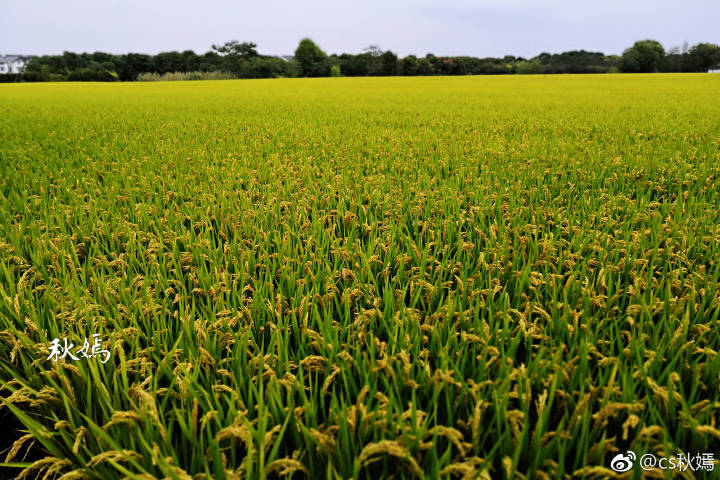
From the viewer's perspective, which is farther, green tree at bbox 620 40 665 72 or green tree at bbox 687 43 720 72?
green tree at bbox 687 43 720 72

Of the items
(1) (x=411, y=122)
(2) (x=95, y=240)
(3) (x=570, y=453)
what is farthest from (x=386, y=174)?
(1) (x=411, y=122)

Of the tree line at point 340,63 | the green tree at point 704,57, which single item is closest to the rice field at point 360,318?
the tree line at point 340,63

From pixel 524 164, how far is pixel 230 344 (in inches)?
151

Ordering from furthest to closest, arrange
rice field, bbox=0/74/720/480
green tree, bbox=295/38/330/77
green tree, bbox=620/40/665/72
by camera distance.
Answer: green tree, bbox=295/38/330/77 → green tree, bbox=620/40/665/72 → rice field, bbox=0/74/720/480

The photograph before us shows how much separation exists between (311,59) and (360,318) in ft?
236

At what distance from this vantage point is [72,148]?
5.80 meters

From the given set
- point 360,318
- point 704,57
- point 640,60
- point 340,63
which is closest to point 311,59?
point 340,63

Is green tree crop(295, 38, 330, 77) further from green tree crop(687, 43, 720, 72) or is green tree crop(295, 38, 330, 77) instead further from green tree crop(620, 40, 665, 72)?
green tree crop(687, 43, 720, 72)

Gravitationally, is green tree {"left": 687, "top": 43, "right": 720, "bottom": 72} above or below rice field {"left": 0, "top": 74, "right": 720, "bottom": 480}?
above

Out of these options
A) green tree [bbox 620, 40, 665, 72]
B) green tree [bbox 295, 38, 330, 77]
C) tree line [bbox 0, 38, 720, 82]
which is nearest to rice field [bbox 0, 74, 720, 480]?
tree line [bbox 0, 38, 720, 82]

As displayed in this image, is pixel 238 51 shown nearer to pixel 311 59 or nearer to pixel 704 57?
pixel 311 59

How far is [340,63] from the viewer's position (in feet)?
212

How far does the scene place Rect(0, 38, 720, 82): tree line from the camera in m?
54.8

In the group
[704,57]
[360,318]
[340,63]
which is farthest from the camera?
[340,63]
